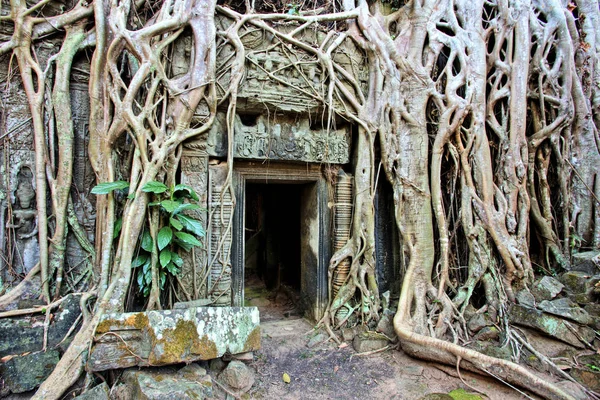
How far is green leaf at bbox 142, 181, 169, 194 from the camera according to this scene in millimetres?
2811

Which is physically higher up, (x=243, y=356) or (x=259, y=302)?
(x=243, y=356)

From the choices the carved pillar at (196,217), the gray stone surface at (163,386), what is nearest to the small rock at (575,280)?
the gray stone surface at (163,386)

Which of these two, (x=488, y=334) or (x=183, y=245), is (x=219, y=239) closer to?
(x=183, y=245)

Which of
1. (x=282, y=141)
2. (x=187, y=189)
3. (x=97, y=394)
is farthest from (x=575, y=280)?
(x=97, y=394)

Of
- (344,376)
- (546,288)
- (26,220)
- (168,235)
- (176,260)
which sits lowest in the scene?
(344,376)

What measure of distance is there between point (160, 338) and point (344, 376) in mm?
1601

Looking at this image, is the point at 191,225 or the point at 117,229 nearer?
the point at 117,229

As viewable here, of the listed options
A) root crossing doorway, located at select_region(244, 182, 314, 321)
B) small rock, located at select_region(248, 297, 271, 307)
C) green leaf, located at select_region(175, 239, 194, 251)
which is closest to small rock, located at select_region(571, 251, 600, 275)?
root crossing doorway, located at select_region(244, 182, 314, 321)

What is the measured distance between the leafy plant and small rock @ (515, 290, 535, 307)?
10.3 ft

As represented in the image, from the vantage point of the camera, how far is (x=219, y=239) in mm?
3408

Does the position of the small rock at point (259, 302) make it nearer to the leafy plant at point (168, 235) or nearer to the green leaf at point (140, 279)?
the leafy plant at point (168, 235)

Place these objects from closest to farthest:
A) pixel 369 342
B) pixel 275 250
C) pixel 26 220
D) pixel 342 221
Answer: pixel 26 220, pixel 369 342, pixel 342 221, pixel 275 250

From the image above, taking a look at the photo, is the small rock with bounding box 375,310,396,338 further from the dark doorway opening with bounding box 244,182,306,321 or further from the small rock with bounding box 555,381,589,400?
the small rock with bounding box 555,381,589,400

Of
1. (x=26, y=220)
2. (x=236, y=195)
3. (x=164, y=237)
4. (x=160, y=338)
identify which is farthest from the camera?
(x=236, y=195)
